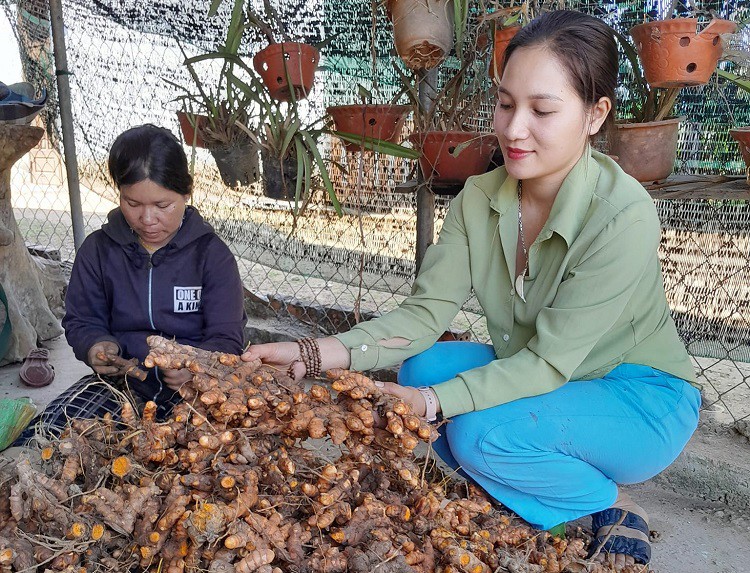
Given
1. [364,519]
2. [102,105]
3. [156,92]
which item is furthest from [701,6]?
[102,105]

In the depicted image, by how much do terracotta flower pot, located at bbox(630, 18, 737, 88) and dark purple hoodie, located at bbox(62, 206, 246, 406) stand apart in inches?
60.1

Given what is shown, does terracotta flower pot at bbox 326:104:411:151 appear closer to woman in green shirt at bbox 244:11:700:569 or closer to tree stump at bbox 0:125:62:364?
woman in green shirt at bbox 244:11:700:569

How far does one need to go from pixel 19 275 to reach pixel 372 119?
2.17 m

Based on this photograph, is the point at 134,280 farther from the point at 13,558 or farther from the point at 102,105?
the point at 102,105

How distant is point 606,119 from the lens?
1.78 meters

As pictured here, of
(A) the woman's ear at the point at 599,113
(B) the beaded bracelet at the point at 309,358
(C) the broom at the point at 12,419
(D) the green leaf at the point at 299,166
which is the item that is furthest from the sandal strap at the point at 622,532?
(C) the broom at the point at 12,419

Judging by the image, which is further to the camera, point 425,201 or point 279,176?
point 425,201

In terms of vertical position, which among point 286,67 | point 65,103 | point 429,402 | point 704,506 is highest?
point 286,67

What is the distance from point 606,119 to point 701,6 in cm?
108

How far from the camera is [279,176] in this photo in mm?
2572

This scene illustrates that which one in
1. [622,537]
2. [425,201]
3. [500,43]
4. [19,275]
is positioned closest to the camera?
[622,537]

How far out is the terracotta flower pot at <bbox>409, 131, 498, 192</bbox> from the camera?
2430mm

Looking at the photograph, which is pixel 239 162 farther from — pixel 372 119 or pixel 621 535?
pixel 621 535

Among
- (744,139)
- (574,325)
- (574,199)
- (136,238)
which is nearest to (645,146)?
(744,139)
